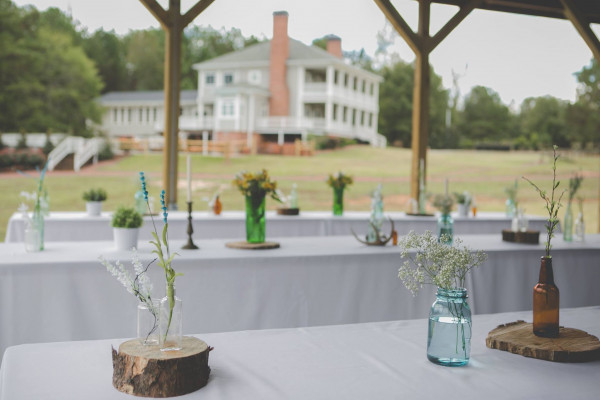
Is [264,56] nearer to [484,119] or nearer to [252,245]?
[484,119]

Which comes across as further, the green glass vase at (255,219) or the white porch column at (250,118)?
the white porch column at (250,118)

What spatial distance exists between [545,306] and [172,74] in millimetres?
4663

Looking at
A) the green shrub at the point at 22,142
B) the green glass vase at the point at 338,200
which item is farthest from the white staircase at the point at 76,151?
the green glass vase at the point at 338,200

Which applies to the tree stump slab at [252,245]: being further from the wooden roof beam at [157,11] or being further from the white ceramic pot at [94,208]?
the wooden roof beam at [157,11]

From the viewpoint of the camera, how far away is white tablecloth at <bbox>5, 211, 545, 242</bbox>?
4.43 m

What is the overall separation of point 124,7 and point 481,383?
2514cm

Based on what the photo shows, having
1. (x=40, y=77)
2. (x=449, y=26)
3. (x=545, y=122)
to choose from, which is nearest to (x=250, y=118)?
(x=40, y=77)

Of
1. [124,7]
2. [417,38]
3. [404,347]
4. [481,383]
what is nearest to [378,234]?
[404,347]

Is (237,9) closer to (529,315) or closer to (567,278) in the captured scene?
(567,278)

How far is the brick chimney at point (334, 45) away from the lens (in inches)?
952

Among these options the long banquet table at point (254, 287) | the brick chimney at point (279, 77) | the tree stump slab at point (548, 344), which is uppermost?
the brick chimney at point (279, 77)

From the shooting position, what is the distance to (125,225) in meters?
3.02

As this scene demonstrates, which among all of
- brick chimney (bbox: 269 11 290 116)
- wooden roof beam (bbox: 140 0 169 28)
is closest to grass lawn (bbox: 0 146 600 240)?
brick chimney (bbox: 269 11 290 116)

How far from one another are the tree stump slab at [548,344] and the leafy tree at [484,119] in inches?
884
